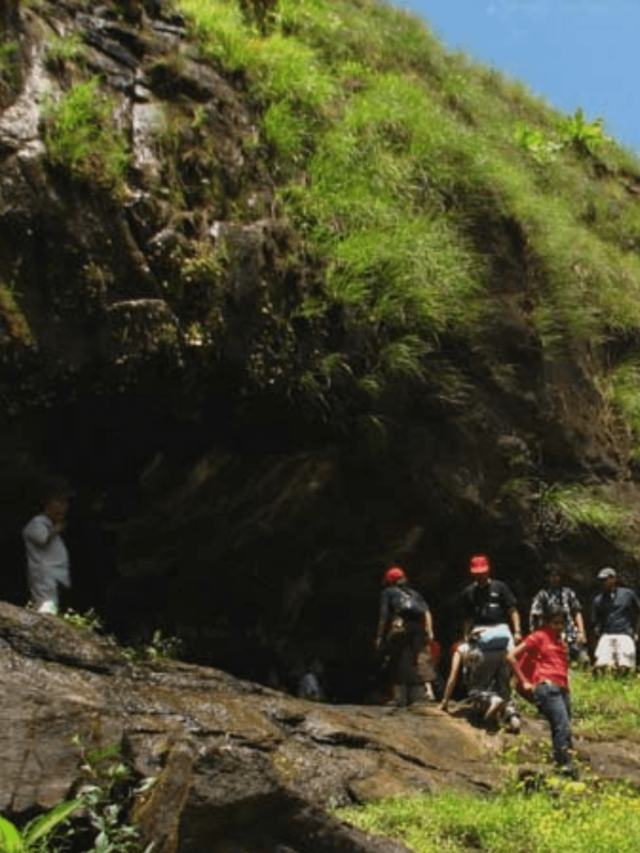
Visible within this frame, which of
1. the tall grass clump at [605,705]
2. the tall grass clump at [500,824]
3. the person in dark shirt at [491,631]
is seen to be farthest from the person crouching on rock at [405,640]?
the tall grass clump at [500,824]

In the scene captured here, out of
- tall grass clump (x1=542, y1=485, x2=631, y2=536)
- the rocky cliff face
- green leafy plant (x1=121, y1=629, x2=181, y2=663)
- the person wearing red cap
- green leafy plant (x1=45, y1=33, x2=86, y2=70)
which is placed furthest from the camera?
tall grass clump (x1=542, y1=485, x2=631, y2=536)

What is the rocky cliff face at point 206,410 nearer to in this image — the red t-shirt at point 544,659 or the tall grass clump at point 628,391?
the tall grass clump at point 628,391

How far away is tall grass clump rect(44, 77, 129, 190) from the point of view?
11586 millimetres

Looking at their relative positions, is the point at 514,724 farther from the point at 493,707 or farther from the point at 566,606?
the point at 566,606

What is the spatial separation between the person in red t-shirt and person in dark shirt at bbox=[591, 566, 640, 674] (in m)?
3.26

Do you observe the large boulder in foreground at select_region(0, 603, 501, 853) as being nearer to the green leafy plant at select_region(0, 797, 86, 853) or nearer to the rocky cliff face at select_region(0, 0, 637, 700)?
the green leafy plant at select_region(0, 797, 86, 853)

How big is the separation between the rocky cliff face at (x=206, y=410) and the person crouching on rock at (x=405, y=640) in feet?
3.83

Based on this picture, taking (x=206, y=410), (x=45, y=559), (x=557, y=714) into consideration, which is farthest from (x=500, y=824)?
(x=206, y=410)

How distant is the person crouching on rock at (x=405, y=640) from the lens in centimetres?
1255

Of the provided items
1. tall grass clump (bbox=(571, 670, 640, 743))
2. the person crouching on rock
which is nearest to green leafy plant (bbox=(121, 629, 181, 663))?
the person crouching on rock

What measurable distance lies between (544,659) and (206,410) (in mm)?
3720

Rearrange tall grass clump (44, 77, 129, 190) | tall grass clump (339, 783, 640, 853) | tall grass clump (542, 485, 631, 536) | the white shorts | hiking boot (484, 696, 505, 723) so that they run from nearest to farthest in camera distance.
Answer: tall grass clump (339, 783, 640, 853), tall grass clump (44, 77, 129, 190), hiking boot (484, 696, 505, 723), the white shorts, tall grass clump (542, 485, 631, 536)

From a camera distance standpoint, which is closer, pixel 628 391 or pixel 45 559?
pixel 45 559

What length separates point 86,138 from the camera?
11.9 metres
